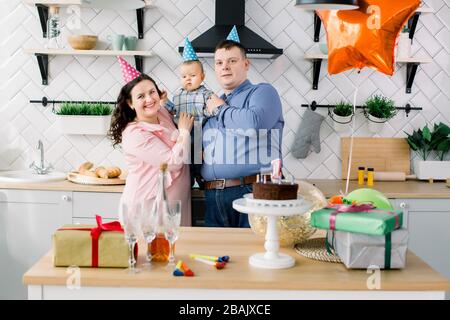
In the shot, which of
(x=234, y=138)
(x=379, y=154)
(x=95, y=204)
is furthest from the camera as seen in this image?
(x=379, y=154)

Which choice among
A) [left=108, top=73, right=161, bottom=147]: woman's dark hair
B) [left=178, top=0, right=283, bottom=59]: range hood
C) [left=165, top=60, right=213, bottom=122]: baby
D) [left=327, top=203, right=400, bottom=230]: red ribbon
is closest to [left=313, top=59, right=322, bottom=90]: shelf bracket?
[left=178, top=0, right=283, bottom=59]: range hood

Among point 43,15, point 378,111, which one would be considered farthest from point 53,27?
point 378,111

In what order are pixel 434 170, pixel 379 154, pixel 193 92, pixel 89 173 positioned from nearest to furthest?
pixel 193 92 → pixel 89 173 → pixel 434 170 → pixel 379 154

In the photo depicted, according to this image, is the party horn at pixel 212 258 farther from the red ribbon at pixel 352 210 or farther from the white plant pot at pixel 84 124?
the white plant pot at pixel 84 124

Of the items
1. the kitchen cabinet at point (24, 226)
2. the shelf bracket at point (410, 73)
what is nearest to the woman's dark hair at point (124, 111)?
the kitchen cabinet at point (24, 226)

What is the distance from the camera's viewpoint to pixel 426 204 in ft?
12.3

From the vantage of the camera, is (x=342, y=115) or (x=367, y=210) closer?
(x=367, y=210)

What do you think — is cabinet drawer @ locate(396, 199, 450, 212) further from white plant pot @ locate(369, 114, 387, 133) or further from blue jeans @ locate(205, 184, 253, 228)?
blue jeans @ locate(205, 184, 253, 228)

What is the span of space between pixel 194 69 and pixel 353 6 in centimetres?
115

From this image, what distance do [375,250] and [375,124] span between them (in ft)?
7.78

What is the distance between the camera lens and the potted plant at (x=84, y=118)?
4.14m

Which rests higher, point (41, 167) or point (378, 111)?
point (378, 111)

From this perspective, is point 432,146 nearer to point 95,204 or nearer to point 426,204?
point 426,204

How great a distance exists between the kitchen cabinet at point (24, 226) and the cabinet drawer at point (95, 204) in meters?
0.05
